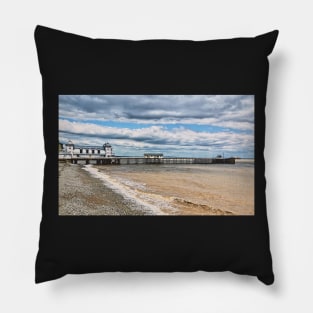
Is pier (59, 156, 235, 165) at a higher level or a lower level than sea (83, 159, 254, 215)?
higher

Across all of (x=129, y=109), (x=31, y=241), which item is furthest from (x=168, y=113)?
(x=31, y=241)

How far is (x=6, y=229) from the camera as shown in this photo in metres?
1.39

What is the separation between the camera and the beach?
4.08ft

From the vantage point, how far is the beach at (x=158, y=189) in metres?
1.24

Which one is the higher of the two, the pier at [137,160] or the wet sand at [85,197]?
the pier at [137,160]

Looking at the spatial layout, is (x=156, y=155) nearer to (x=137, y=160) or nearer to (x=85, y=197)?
(x=137, y=160)

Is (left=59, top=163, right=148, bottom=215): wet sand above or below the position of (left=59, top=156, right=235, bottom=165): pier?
below

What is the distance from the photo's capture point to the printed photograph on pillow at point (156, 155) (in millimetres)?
1243

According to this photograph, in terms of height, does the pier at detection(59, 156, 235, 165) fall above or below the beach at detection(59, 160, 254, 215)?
above

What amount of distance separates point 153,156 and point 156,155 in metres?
0.01

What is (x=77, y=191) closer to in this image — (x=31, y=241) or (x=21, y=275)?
(x=31, y=241)

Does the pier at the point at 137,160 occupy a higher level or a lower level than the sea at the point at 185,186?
higher

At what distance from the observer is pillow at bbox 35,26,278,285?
1.22m

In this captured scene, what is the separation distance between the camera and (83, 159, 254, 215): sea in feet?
4.09
